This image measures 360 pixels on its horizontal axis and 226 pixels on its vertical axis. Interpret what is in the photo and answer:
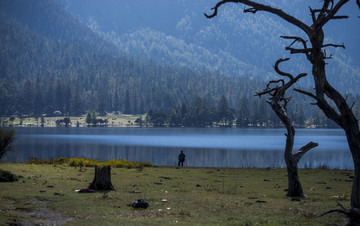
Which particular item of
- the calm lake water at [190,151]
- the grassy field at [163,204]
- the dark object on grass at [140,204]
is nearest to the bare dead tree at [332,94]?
the grassy field at [163,204]

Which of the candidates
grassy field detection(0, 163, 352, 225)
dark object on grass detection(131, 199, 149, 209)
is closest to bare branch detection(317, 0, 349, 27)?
grassy field detection(0, 163, 352, 225)

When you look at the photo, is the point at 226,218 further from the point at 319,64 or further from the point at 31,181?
the point at 31,181

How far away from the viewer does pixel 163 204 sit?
1642 cm

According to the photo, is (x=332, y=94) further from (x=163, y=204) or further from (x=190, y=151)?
(x=190, y=151)

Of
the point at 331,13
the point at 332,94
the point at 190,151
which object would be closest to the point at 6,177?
the point at 332,94

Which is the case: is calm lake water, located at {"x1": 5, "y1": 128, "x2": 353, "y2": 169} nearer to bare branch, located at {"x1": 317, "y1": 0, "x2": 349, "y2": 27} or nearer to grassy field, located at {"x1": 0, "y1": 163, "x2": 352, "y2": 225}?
grassy field, located at {"x1": 0, "y1": 163, "x2": 352, "y2": 225}

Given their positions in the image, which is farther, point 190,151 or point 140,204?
point 190,151

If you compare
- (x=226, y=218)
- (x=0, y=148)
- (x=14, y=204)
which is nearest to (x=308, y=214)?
(x=226, y=218)

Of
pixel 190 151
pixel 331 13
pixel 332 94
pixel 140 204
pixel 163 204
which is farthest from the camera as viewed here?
pixel 190 151

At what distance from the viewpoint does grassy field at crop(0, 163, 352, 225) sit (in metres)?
13.6

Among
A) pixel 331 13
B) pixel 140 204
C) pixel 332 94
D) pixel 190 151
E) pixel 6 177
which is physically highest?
pixel 331 13

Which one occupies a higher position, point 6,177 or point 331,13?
point 331,13

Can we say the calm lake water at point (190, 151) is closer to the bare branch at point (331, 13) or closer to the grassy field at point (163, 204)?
the grassy field at point (163, 204)

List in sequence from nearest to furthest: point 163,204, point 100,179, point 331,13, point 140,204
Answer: point 331,13 → point 140,204 → point 163,204 → point 100,179
